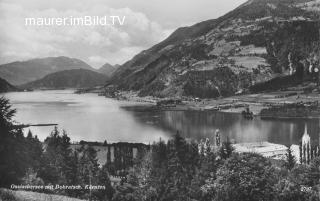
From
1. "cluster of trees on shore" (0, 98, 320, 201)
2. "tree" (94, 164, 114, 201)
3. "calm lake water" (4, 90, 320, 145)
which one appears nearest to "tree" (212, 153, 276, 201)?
"cluster of trees on shore" (0, 98, 320, 201)

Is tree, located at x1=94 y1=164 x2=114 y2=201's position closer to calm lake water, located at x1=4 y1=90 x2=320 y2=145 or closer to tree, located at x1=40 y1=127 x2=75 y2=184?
tree, located at x1=40 y1=127 x2=75 y2=184

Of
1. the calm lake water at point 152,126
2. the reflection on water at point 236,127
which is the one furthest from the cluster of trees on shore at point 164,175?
the reflection on water at point 236,127

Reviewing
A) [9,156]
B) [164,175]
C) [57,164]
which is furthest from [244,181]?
[57,164]

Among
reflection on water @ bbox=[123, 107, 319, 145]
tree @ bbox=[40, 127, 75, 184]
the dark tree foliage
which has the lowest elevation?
reflection on water @ bbox=[123, 107, 319, 145]

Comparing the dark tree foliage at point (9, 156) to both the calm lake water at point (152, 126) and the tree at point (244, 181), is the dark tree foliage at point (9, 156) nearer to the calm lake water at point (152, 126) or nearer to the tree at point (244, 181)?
the tree at point (244, 181)

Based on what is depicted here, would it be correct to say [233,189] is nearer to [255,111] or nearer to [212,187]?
[212,187]

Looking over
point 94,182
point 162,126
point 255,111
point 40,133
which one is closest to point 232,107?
point 255,111

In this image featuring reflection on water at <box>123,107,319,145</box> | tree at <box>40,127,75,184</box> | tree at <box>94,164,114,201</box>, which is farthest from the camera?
reflection on water at <box>123,107,319,145</box>

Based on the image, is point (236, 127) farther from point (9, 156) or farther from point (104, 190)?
point (9, 156)
